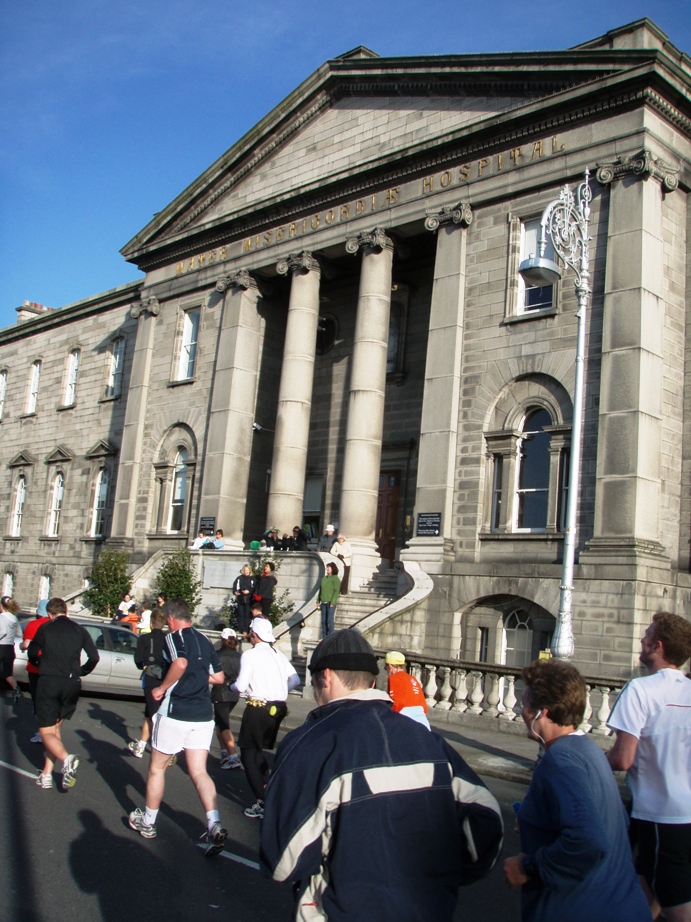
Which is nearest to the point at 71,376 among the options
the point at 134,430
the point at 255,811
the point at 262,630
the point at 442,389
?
the point at 134,430

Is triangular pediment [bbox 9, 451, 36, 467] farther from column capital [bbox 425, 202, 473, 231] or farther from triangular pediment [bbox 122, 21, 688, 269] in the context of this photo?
column capital [bbox 425, 202, 473, 231]

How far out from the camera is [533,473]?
21250mm

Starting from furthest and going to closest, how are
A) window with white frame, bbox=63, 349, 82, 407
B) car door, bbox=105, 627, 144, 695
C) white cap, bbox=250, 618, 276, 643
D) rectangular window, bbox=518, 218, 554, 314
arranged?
1. window with white frame, bbox=63, 349, 82, 407
2. rectangular window, bbox=518, 218, 554, 314
3. car door, bbox=105, 627, 144, 695
4. white cap, bbox=250, 618, 276, 643

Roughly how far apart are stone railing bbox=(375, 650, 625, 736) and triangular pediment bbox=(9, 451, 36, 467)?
26.4 meters

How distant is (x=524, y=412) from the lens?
833 inches

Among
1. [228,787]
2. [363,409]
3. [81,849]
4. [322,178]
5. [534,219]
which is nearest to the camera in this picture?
[81,849]

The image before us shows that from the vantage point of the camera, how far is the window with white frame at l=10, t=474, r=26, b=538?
39500 mm

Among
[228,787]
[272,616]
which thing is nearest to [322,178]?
[272,616]

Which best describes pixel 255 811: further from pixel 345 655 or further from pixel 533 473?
pixel 533 473

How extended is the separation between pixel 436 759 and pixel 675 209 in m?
19.8

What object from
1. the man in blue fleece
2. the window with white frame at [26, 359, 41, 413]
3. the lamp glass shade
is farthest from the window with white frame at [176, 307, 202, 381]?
the man in blue fleece

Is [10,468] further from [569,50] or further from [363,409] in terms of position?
[569,50]

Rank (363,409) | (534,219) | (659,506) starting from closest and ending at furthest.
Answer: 1. (659,506)
2. (534,219)
3. (363,409)

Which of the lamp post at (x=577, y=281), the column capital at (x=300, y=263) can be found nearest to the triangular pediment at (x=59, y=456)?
the column capital at (x=300, y=263)
